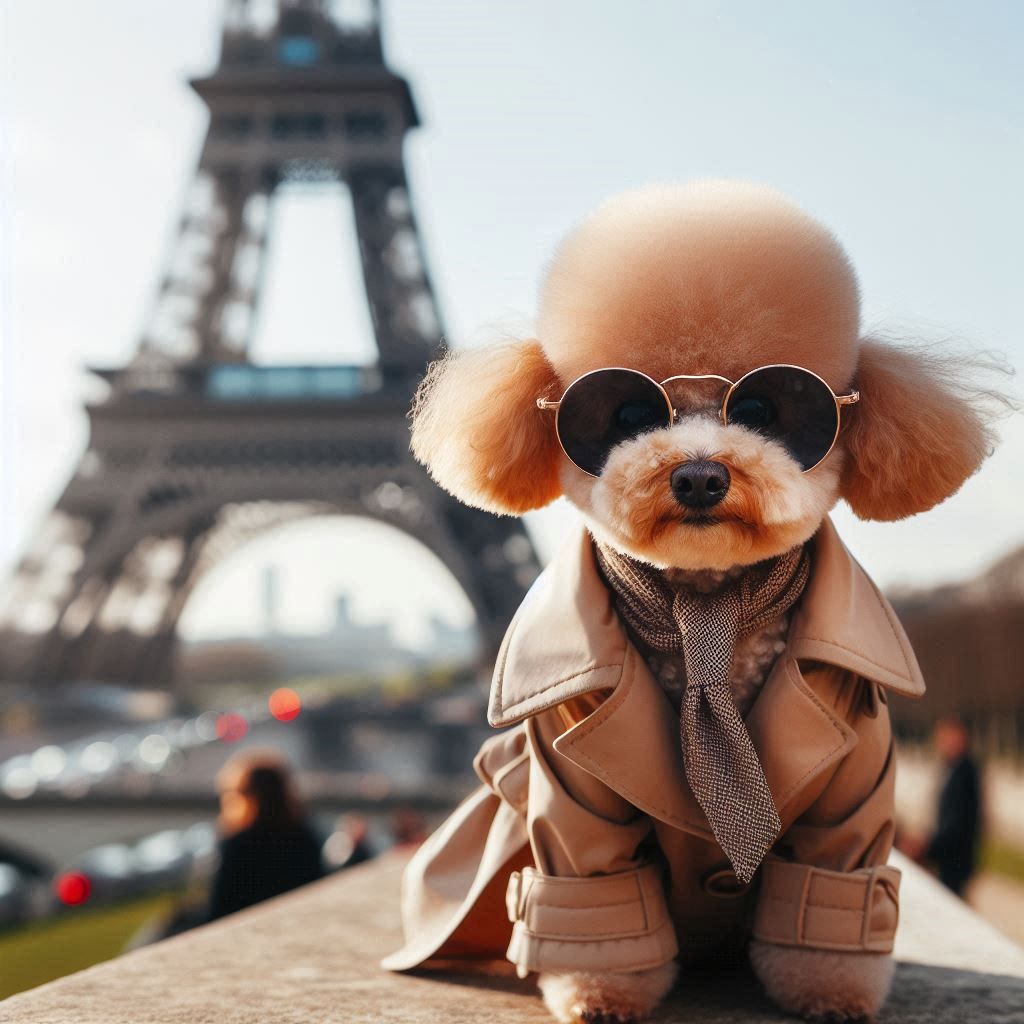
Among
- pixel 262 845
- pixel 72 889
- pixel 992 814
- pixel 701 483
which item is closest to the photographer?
→ pixel 701 483

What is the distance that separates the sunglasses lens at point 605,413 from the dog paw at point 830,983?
0.69 m

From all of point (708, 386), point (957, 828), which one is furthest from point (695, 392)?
point (957, 828)

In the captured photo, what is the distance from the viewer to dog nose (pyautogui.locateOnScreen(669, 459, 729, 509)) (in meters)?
1.36

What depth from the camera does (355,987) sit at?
71.3 inches

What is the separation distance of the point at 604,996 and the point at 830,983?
293 millimetres

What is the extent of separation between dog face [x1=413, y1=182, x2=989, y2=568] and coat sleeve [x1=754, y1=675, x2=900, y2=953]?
0.28m

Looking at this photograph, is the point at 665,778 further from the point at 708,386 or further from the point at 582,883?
the point at 708,386

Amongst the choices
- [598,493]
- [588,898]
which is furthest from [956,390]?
[588,898]

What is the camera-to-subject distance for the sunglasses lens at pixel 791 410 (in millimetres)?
1445

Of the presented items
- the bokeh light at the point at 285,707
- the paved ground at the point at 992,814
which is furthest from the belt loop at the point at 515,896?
the bokeh light at the point at 285,707

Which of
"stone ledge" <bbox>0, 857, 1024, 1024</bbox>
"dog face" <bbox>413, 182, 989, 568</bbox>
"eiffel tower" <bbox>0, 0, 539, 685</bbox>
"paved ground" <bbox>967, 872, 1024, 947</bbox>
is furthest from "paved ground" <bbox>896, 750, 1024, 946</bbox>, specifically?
"eiffel tower" <bbox>0, 0, 539, 685</bbox>

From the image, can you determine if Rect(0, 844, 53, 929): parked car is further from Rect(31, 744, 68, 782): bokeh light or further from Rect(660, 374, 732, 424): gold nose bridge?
Rect(660, 374, 732, 424): gold nose bridge

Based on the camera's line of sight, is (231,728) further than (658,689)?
Yes

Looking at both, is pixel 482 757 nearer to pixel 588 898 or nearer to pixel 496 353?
pixel 588 898
